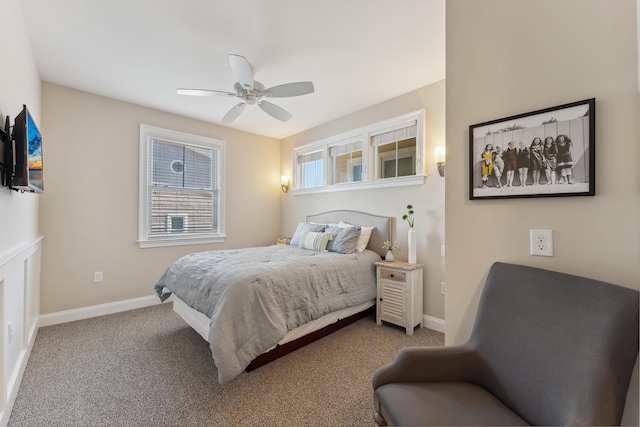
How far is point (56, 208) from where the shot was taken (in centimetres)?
300

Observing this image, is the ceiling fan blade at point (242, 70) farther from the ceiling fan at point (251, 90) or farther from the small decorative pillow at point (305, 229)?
the small decorative pillow at point (305, 229)

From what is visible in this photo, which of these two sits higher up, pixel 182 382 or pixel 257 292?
pixel 257 292

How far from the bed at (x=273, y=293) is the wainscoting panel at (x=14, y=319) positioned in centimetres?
101

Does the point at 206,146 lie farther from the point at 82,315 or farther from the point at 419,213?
the point at 419,213

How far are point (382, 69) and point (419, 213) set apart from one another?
1623 millimetres

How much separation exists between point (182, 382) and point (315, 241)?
197 centimetres

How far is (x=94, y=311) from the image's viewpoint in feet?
10.4

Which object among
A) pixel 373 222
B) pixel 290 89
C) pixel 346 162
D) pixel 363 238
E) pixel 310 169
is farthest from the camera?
pixel 310 169

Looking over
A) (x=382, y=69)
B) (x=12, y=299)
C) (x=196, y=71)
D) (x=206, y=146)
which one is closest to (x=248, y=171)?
(x=206, y=146)

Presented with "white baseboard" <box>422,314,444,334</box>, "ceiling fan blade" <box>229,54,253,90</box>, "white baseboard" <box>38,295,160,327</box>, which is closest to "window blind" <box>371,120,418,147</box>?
"ceiling fan blade" <box>229,54,253,90</box>

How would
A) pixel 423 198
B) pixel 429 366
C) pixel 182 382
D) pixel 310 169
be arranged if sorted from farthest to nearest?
pixel 310 169
pixel 423 198
pixel 182 382
pixel 429 366

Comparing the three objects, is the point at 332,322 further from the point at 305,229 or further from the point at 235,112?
the point at 235,112

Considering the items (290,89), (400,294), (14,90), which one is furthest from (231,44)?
(400,294)

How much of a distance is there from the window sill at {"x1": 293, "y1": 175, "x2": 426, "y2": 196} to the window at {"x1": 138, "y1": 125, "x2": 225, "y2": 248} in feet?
4.77
